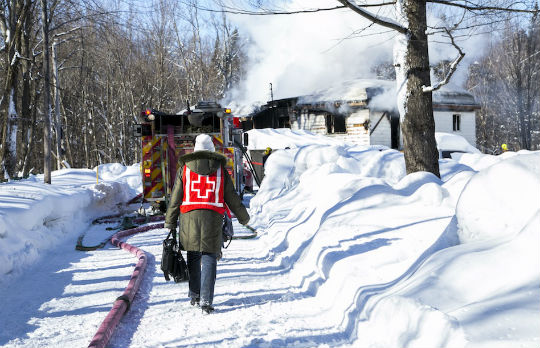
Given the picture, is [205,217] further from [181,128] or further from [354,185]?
[181,128]

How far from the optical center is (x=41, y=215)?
7.90 m

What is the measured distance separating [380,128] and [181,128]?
17909 mm

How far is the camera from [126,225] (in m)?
9.79

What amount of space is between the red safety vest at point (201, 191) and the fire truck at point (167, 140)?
22.6ft

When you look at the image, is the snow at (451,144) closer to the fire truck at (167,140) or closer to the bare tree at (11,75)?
the fire truck at (167,140)

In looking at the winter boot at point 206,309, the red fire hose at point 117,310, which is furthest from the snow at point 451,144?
the winter boot at point 206,309

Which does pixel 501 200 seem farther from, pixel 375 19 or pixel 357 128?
pixel 357 128

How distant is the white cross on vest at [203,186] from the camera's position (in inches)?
173

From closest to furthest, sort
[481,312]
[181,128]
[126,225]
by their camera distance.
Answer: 1. [481,312]
2. [126,225]
3. [181,128]

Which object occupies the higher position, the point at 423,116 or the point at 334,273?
the point at 423,116

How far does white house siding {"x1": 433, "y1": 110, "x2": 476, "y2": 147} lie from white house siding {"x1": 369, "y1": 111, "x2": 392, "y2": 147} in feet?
11.7

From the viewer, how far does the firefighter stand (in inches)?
172

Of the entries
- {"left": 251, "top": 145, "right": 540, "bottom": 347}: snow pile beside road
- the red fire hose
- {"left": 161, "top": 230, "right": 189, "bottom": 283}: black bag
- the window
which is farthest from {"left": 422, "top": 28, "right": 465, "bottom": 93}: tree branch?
the window

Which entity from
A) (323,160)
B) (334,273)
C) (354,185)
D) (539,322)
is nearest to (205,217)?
(334,273)
